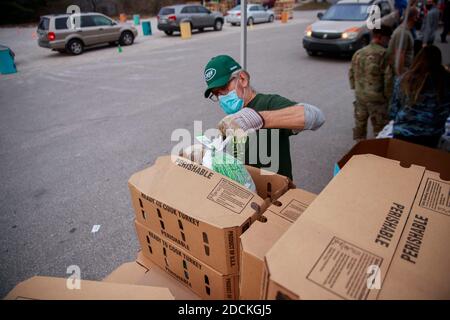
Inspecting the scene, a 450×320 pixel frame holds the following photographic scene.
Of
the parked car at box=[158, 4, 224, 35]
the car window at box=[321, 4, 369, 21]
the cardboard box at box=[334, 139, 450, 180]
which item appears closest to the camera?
the cardboard box at box=[334, 139, 450, 180]

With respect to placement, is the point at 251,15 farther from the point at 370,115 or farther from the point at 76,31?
the point at 370,115

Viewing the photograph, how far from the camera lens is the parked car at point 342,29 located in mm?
9508

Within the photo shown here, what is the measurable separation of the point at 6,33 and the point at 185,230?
25.8 m

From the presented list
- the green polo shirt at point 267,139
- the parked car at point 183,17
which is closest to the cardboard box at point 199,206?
the green polo shirt at point 267,139

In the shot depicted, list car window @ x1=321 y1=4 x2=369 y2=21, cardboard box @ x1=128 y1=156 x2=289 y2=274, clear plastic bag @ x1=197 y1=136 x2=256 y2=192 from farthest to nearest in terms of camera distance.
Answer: car window @ x1=321 y1=4 x2=369 y2=21 → clear plastic bag @ x1=197 y1=136 x2=256 y2=192 → cardboard box @ x1=128 y1=156 x2=289 y2=274

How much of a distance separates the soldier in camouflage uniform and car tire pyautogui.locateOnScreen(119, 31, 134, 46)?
12781 millimetres

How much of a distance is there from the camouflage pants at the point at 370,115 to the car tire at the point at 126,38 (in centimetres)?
1296

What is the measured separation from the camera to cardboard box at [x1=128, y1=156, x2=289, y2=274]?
1233mm

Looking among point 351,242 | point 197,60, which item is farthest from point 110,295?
point 197,60

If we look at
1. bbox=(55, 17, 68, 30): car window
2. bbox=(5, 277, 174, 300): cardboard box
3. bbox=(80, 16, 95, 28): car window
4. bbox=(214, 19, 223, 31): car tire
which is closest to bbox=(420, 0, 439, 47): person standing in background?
bbox=(5, 277, 174, 300): cardboard box

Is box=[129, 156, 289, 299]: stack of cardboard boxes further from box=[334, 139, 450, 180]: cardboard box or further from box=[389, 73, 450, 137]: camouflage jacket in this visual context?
box=[389, 73, 450, 137]: camouflage jacket

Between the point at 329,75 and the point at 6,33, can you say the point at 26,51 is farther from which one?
the point at 329,75

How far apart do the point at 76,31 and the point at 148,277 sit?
44.6 ft

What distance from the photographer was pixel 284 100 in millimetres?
1872
